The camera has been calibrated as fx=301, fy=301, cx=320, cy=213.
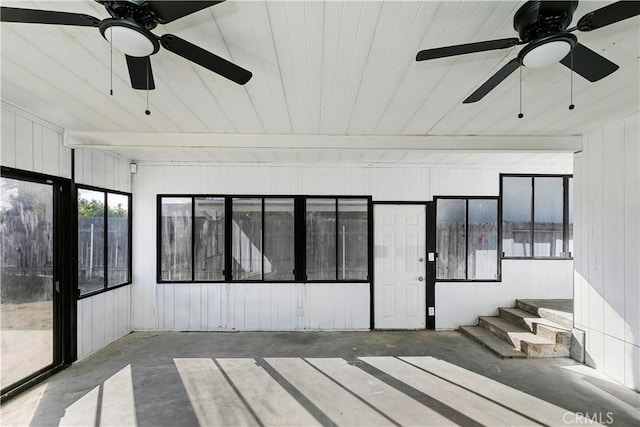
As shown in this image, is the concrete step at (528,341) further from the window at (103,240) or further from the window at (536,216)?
the window at (103,240)

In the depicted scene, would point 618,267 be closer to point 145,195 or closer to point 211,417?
point 211,417

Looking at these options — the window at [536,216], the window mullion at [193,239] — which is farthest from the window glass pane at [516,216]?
the window mullion at [193,239]

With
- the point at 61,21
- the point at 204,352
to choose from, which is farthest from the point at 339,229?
the point at 61,21

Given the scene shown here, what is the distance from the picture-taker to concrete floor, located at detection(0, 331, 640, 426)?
2.53 meters

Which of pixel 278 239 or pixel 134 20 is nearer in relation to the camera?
pixel 134 20

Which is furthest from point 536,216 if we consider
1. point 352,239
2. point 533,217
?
point 352,239

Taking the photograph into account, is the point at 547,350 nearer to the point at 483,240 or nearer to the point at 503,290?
the point at 503,290

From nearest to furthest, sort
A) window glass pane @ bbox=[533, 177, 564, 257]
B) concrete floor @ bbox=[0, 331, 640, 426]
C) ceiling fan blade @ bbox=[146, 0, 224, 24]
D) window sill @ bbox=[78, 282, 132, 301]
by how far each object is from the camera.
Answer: ceiling fan blade @ bbox=[146, 0, 224, 24] → concrete floor @ bbox=[0, 331, 640, 426] → window sill @ bbox=[78, 282, 132, 301] → window glass pane @ bbox=[533, 177, 564, 257]

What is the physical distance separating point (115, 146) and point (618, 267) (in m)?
5.49

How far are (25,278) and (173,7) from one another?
10.7ft

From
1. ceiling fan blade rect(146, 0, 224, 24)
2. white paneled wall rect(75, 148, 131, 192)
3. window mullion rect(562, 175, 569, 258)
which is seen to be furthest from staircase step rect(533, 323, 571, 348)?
white paneled wall rect(75, 148, 131, 192)

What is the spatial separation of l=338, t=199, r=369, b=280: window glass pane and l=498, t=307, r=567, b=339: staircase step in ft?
7.13

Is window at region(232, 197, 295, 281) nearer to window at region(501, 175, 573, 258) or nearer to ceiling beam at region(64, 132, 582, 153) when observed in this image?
ceiling beam at region(64, 132, 582, 153)

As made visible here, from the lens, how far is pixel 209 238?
4.78m
